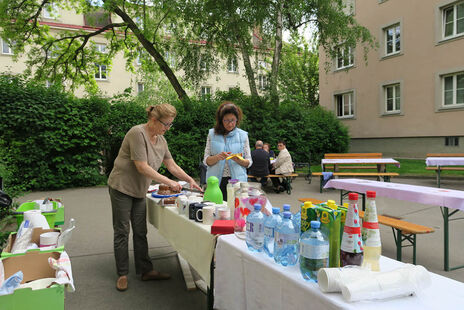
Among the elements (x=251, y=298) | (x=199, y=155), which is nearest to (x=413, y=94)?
(x=199, y=155)

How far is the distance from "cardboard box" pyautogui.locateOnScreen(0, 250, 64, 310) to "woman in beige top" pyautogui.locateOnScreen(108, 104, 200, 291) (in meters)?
1.05

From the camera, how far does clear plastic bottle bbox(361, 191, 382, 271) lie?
1.40 meters

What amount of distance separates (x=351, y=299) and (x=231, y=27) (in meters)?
11.9

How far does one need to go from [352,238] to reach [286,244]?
0.31m

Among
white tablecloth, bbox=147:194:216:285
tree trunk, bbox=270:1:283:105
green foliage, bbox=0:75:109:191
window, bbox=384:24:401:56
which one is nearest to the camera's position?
white tablecloth, bbox=147:194:216:285

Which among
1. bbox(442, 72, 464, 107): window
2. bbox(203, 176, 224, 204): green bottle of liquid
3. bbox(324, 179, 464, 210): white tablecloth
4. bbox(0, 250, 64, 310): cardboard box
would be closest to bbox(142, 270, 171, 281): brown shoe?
bbox(203, 176, 224, 204): green bottle of liquid

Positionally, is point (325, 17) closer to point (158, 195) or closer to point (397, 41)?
point (397, 41)

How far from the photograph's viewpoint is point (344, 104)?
20406mm

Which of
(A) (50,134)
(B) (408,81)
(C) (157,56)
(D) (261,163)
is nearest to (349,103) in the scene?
(B) (408,81)

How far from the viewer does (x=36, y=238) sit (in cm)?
250

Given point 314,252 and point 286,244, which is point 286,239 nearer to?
point 286,244

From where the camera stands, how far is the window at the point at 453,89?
14.4 metres

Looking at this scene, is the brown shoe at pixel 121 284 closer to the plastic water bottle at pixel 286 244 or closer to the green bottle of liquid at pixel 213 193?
the green bottle of liquid at pixel 213 193

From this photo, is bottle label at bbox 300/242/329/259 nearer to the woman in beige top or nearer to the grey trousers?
the woman in beige top
